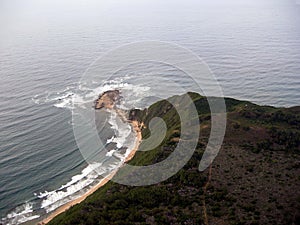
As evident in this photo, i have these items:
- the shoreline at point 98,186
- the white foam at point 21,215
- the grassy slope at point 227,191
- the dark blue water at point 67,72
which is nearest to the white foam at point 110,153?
the shoreline at point 98,186

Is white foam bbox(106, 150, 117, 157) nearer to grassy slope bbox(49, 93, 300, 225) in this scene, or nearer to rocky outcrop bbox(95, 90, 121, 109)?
grassy slope bbox(49, 93, 300, 225)

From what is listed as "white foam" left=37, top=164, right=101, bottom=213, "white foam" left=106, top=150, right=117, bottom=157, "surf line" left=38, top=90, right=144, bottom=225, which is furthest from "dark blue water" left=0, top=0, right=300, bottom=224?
"white foam" left=106, top=150, right=117, bottom=157

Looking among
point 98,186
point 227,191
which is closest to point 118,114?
point 98,186

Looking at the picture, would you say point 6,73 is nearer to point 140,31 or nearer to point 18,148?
point 18,148

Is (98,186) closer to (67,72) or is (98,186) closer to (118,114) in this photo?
(118,114)

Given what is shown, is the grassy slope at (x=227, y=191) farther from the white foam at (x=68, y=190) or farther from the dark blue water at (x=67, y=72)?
the dark blue water at (x=67, y=72)

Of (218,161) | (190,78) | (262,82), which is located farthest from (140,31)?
(218,161)
